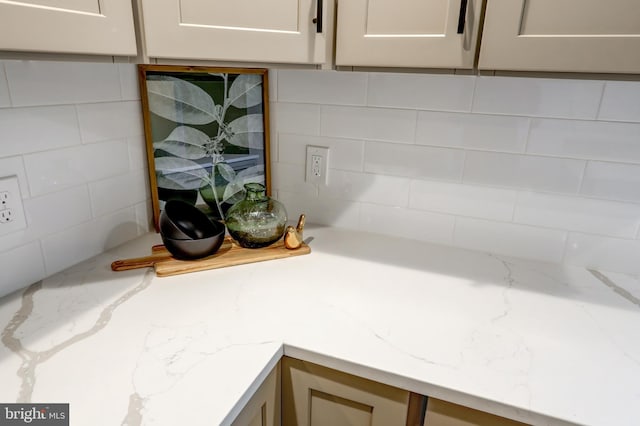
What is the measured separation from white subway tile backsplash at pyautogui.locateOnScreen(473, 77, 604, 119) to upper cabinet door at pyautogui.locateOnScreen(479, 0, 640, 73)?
0.32m

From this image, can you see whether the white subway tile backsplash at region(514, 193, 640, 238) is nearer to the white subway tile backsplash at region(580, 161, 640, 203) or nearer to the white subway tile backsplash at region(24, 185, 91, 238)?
the white subway tile backsplash at region(580, 161, 640, 203)

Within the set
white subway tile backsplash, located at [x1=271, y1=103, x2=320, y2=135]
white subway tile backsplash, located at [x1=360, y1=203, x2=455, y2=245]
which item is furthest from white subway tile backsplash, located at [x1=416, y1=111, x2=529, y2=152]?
white subway tile backsplash, located at [x1=271, y1=103, x2=320, y2=135]

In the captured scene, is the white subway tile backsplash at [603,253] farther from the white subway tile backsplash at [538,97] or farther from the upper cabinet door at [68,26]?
the upper cabinet door at [68,26]

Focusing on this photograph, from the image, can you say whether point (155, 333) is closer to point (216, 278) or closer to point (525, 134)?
point (216, 278)

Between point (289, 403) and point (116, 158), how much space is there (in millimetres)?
764

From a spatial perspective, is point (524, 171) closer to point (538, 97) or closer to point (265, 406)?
point (538, 97)

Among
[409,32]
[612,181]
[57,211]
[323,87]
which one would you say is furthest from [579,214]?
[57,211]

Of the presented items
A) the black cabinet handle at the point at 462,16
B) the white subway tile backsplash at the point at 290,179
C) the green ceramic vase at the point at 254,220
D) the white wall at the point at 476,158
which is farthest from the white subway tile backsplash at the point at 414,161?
the black cabinet handle at the point at 462,16

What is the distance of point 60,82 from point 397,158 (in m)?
0.87

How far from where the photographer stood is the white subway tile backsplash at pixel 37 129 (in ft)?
2.85

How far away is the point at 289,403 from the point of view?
2.79 feet

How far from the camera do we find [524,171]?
1.13m

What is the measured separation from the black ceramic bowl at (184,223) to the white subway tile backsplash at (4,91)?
0.39m

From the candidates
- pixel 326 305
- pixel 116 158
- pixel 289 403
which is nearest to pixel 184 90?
pixel 116 158
